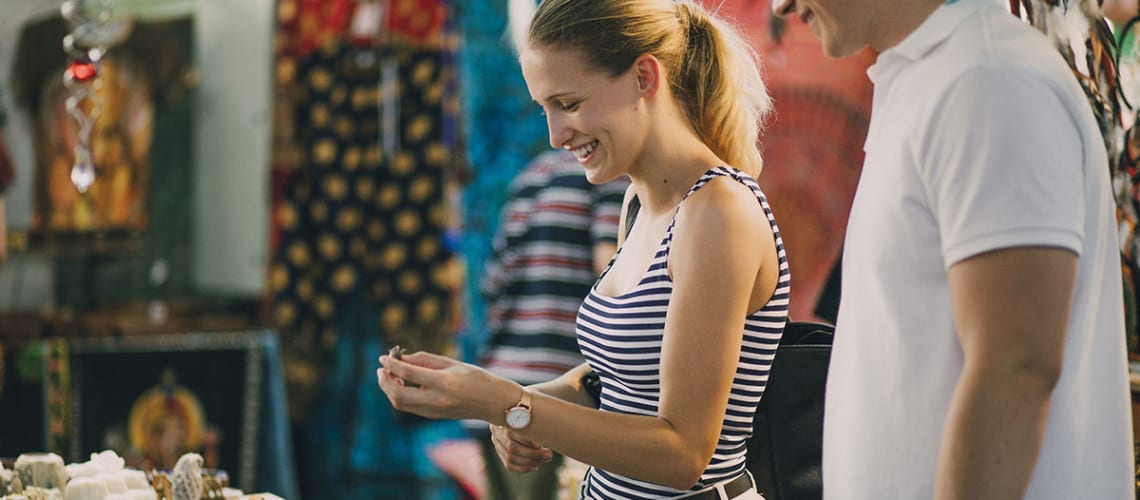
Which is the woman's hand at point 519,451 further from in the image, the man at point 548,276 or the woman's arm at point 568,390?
the man at point 548,276

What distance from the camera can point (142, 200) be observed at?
5879mm

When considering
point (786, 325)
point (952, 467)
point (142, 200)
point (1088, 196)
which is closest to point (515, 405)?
point (786, 325)

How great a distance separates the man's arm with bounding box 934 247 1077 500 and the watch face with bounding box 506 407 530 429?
0.60m

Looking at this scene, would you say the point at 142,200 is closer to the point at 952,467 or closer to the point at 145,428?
the point at 145,428

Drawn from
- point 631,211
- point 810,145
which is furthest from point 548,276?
point 631,211

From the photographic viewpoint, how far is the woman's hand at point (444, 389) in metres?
1.61

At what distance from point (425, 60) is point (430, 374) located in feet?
13.3

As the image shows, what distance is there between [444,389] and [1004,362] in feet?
2.34

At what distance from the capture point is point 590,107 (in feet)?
5.90

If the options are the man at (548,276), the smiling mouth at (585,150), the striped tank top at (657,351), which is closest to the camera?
the striped tank top at (657,351)

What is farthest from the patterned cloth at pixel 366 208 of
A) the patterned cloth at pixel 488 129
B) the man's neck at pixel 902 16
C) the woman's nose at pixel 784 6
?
the man's neck at pixel 902 16

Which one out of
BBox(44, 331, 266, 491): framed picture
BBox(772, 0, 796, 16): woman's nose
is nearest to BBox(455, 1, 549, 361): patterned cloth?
BBox(44, 331, 266, 491): framed picture

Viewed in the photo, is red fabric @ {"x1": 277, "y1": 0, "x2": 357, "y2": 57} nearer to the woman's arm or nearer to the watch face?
the woman's arm

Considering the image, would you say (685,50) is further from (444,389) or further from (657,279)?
(444,389)
